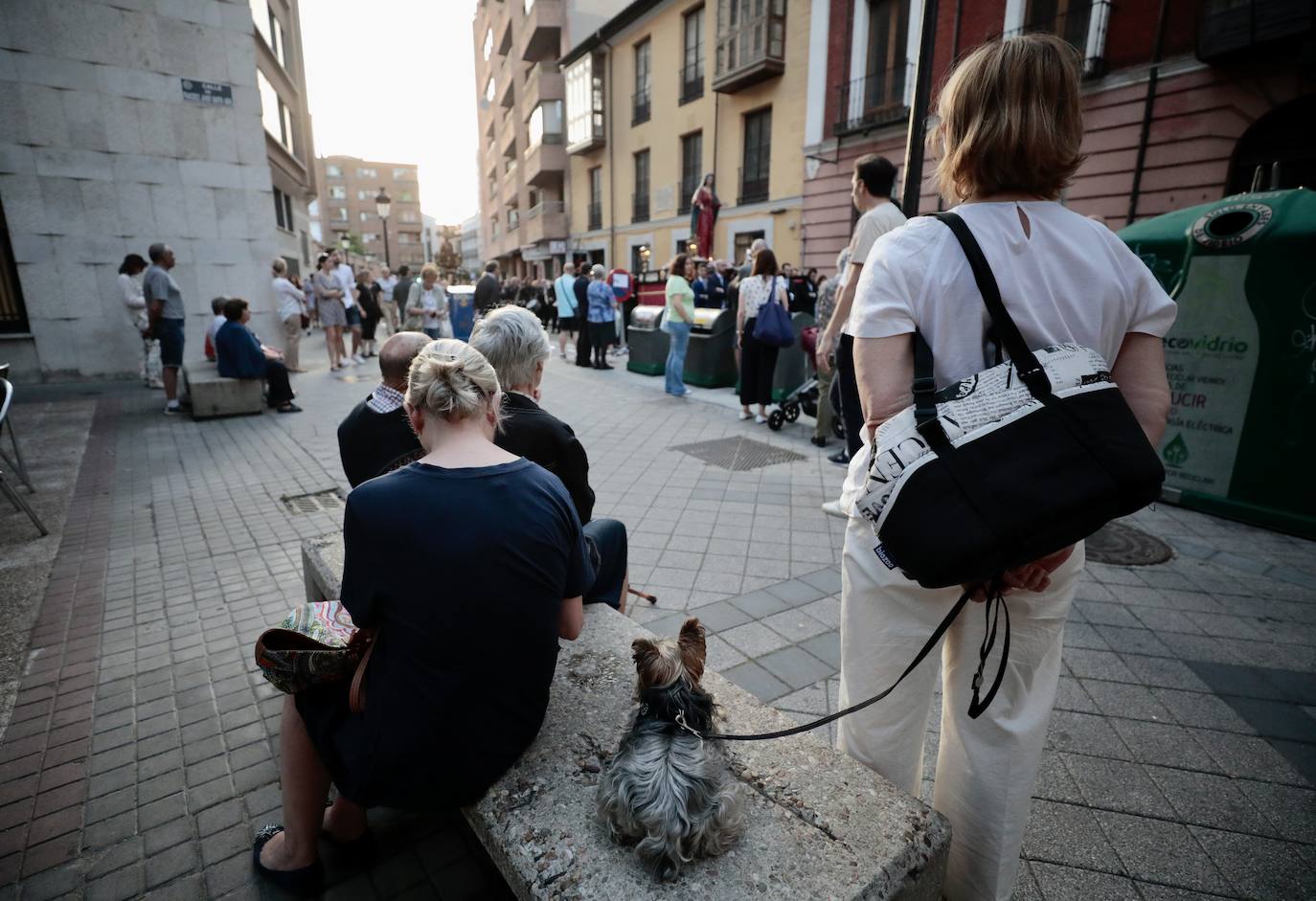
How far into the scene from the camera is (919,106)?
4297 mm

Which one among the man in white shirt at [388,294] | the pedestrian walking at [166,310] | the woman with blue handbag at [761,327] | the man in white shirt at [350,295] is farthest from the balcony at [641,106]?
the woman with blue handbag at [761,327]

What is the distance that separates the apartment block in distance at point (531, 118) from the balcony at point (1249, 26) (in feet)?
87.3

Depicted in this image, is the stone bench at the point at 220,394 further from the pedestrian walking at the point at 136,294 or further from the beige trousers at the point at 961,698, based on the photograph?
the beige trousers at the point at 961,698

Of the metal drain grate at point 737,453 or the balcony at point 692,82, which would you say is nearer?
the metal drain grate at point 737,453

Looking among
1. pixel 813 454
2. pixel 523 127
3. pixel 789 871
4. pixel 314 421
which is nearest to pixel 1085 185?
pixel 813 454

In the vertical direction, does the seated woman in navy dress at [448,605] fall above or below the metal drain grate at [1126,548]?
above

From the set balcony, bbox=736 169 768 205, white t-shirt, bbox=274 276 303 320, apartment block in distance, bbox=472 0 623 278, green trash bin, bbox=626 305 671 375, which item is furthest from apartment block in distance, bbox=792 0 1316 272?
apartment block in distance, bbox=472 0 623 278

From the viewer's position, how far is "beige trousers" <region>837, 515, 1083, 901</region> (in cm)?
154

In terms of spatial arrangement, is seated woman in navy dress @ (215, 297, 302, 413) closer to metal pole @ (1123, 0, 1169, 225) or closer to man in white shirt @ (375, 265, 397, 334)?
man in white shirt @ (375, 265, 397, 334)

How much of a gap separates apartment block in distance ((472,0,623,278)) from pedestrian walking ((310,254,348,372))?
70.8ft

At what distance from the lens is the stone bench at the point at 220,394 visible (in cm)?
823

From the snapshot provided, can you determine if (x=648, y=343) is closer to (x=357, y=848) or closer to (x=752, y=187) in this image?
(x=357, y=848)

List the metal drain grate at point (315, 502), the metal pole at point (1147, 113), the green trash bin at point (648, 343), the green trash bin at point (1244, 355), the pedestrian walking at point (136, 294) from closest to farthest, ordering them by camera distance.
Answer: the green trash bin at point (1244, 355) < the metal drain grate at point (315, 502) < the pedestrian walking at point (136, 294) < the metal pole at point (1147, 113) < the green trash bin at point (648, 343)

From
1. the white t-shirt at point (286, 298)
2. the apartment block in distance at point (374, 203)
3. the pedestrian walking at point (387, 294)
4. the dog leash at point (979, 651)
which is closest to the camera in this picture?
the dog leash at point (979, 651)
